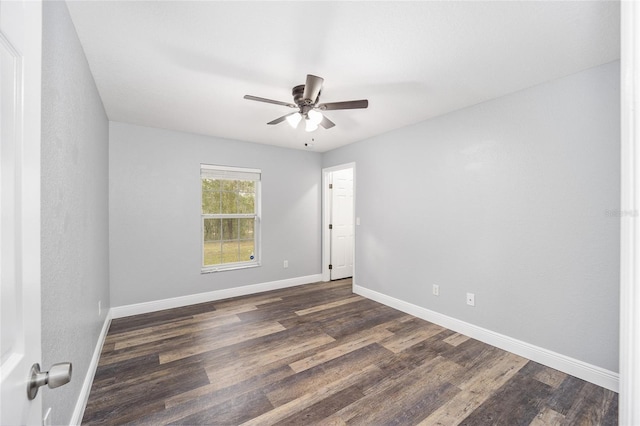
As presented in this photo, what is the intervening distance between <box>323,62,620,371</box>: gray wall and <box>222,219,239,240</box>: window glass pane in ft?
7.98

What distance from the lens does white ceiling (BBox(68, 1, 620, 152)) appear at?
62.6 inches

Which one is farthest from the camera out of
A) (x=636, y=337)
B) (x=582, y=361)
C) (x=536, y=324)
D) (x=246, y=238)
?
(x=246, y=238)

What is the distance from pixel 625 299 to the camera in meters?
1.10

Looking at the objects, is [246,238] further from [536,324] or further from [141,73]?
[536,324]

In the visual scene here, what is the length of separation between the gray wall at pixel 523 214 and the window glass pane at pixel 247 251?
2258mm

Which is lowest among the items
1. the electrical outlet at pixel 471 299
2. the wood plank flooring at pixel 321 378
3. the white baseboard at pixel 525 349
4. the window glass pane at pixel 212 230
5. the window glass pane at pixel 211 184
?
the wood plank flooring at pixel 321 378

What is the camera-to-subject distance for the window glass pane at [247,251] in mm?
4438

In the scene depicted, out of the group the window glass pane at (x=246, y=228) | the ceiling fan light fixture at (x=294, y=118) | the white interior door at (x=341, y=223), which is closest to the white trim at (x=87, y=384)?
the window glass pane at (x=246, y=228)

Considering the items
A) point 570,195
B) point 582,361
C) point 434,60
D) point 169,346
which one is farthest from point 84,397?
point 570,195

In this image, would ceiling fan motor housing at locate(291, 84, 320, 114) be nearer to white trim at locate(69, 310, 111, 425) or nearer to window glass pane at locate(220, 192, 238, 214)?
window glass pane at locate(220, 192, 238, 214)

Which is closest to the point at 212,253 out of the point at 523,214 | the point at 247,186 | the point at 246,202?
the point at 246,202

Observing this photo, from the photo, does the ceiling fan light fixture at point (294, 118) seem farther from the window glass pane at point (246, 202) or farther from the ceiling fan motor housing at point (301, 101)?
the window glass pane at point (246, 202)

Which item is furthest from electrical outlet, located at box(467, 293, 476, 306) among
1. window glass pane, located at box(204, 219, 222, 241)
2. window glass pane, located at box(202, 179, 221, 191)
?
window glass pane, located at box(202, 179, 221, 191)

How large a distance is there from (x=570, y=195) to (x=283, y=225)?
3.67m
